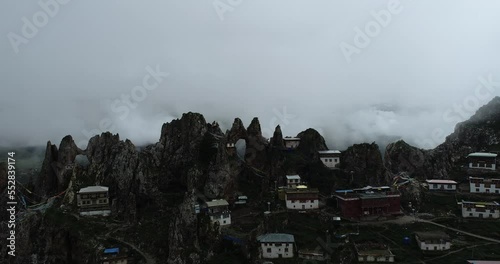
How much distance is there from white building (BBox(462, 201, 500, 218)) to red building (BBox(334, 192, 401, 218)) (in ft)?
51.2

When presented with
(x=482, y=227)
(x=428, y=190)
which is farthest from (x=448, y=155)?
(x=482, y=227)

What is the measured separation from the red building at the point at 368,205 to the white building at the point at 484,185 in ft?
85.6

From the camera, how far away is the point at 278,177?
112125 millimetres

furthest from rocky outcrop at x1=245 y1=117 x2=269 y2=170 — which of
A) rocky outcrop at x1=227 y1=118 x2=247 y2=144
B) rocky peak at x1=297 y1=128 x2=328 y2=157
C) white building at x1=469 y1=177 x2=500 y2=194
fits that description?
white building at x1=469 y1=177 x2=500 y2=194

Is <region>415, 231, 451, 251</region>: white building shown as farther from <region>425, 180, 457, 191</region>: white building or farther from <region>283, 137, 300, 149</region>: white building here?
<region>283, 137, 300, 149</region>: white building

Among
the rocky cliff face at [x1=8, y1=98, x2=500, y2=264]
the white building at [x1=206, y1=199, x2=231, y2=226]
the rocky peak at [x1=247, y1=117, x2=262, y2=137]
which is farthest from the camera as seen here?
the rocky peak at [x1=247, y1=117, x2=262, y2=137]

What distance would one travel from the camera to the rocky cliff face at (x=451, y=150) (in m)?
127

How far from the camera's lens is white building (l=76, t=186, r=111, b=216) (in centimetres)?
10656

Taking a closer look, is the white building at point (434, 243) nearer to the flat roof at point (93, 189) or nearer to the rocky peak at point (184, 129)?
the rocky peak at point (184, 129)

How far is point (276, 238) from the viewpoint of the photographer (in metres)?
82.1

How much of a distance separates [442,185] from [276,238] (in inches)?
2274

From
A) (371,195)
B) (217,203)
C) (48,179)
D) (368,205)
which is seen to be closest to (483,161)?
(371,195)

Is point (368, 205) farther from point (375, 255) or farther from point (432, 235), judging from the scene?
point (375, 255)

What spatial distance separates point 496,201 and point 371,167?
3153 centimetres
